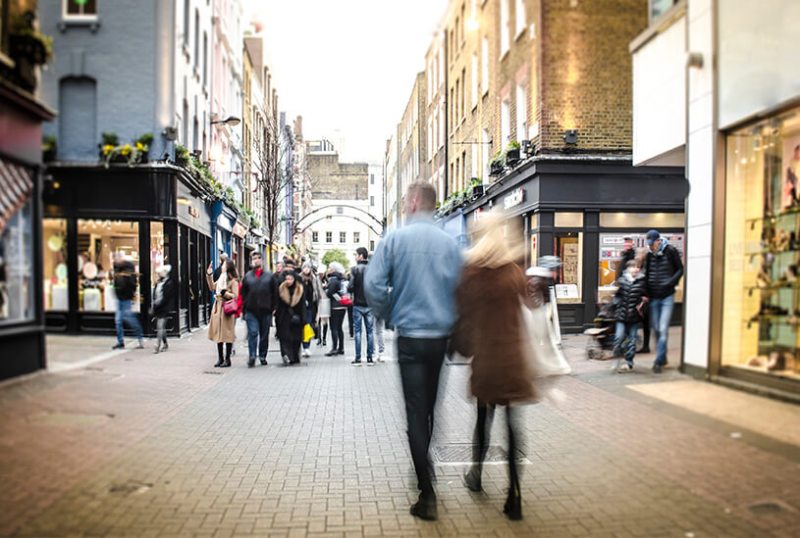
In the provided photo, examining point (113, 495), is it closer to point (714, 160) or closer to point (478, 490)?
point (478, 490)

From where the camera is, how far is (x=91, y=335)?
1.90 meters

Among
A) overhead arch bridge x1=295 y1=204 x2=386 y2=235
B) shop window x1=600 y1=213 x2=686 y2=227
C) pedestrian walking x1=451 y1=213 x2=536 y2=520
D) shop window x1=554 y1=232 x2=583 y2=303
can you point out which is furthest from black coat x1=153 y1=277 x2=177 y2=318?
overhead arch bridge x1=295 y1=204 x2=386 y2=235

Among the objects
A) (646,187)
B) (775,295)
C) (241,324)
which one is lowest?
(241,324)

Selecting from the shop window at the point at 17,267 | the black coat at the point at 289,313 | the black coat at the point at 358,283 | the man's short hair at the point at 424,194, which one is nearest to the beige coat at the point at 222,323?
the black coat at the point at 289,313

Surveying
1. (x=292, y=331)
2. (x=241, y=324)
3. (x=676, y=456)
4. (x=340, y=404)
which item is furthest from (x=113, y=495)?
(x=241, y=324)

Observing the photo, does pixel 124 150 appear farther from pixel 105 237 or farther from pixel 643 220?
pixel 643 220

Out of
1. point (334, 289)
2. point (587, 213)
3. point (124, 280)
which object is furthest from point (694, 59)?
point (334, 289)

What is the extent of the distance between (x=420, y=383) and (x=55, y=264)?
254 centimetres

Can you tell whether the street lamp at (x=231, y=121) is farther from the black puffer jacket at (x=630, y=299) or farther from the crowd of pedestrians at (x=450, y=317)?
the black puffer jacket at (x=630, y=299)

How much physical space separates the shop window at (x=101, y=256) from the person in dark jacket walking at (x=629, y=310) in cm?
785

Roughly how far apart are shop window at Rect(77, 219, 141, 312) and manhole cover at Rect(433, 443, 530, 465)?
3.74 metres

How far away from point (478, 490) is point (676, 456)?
54.7 inches

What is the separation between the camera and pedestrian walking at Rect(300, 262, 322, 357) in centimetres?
1312

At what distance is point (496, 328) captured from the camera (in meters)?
4.05
